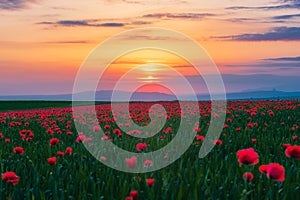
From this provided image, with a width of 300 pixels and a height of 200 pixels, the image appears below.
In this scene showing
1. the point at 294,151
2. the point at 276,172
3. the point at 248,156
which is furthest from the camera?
the point at 294,151

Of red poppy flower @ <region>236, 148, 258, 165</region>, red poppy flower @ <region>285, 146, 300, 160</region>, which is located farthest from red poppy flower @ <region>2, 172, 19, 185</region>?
red poppy flower @ <region>285, 146, 300, 160</region>

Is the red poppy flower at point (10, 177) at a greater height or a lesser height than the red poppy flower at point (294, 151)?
lesser

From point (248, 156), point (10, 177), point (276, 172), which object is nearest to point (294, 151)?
point (248, 156)

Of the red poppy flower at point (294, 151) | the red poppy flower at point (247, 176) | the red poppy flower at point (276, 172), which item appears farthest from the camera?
the red poppy flower at point (294, 151)

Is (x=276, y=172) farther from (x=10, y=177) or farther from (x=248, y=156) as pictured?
(x=10, y=177)

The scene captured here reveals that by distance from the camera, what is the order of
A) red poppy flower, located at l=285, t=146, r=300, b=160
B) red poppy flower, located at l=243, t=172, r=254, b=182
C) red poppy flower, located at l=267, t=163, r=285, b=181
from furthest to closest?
1. red poppy flower, located at l=285, t=146, r=300, b=160
2. red poppy flower, located at l=243, t=172, r=254, b=182
3. red poppy flower, located at l=267, t=163, r=285, b=181

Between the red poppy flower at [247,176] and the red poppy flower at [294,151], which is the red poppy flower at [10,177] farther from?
the red poppy flower at [294,151]

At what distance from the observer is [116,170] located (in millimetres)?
4746

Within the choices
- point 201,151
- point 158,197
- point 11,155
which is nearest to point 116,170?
point 158,197

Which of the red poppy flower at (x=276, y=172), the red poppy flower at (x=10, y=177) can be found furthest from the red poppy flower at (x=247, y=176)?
the red poppy flower at (x=10, y=177)

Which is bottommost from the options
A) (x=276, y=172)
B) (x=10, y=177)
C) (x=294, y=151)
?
(x=10, y=177)

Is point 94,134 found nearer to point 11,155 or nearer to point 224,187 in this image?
point 11,155

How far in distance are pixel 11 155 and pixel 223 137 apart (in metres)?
3.85

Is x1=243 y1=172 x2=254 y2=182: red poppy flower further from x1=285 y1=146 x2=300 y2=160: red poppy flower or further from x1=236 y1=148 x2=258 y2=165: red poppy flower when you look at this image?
x1=285 y1=146 x2=300 y2=160: red poppy flower
